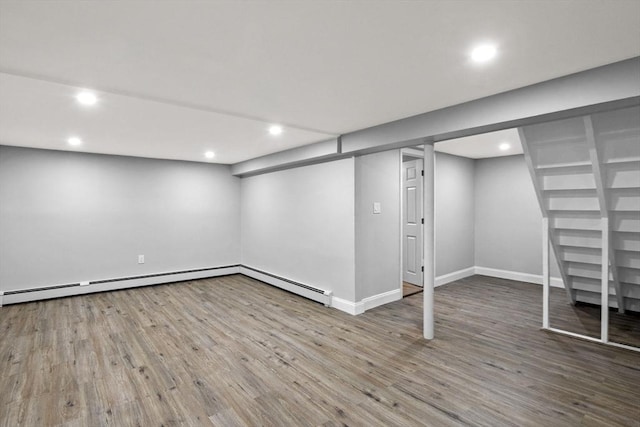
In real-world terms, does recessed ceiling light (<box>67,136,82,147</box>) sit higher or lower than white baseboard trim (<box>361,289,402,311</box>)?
higher

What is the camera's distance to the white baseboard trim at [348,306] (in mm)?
3924

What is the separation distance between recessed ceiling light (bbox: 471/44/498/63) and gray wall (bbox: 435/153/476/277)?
362 cm

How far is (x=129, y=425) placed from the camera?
6.40 feet

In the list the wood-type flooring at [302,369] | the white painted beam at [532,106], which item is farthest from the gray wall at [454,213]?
the white painted beam at [532,106]

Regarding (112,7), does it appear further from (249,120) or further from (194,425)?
(194,425)

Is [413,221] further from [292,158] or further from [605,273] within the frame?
[605,273]

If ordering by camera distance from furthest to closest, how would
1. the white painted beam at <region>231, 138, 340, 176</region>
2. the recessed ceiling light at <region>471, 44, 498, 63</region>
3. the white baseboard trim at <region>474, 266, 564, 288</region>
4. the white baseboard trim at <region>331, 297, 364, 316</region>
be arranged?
the white baseboard trim at <region>474, 266, 564, 288</region> < the white painted beam at <region>231, 138, 340, 176</region> < the white baseboard trim at <region>331, 297, 364, 316</region> < the recessed ceiling light at <region>471, 44, 498, 63</region>

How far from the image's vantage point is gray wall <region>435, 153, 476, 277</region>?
5.41 m

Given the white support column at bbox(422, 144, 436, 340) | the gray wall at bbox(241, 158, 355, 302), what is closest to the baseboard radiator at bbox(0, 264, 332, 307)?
the gray wall at bbox(241, 158, 355, 302)

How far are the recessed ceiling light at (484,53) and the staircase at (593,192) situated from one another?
1396 mm

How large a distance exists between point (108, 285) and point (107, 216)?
1084mm

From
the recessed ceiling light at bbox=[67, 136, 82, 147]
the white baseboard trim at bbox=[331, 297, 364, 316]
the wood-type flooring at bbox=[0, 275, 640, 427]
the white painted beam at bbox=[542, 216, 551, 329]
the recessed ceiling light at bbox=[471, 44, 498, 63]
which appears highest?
the recessed ceiling light at bbox=[67, 136, 82, 147]

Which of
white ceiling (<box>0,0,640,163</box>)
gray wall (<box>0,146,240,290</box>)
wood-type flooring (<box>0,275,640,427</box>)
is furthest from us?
gray wall (<box>0,146,240,290</box>)

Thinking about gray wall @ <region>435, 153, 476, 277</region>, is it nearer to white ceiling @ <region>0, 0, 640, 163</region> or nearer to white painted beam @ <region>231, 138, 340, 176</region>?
white painted beam @ <region>231, 138, 340, 176</region>
